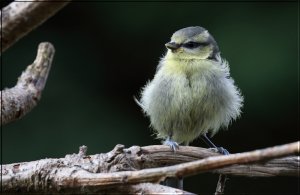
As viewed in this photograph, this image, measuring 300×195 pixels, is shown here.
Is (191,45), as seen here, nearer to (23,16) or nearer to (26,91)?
(26,91)

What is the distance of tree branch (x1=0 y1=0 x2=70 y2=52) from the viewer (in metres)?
1.31

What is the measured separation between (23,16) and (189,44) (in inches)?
67.1

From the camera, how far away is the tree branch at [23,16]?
1310mm

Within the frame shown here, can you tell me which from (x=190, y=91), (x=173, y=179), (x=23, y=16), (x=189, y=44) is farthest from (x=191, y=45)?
(x=23, y=16)

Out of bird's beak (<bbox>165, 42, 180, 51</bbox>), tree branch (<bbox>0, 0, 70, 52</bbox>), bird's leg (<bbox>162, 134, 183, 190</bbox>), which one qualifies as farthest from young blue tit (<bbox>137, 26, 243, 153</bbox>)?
tree branch (<bbox>0, 0, 70, 52</bbox>)

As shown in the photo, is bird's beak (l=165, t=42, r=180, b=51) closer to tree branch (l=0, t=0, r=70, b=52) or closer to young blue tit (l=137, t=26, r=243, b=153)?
young blue tit (l=137, t=26, r=243, b=153)

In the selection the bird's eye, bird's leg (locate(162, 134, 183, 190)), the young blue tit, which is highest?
the bird's eye

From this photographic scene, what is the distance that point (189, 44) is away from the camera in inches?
117

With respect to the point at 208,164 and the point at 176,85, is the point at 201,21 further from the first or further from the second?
the point at 208,164

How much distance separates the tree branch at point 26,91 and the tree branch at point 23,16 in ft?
2.38

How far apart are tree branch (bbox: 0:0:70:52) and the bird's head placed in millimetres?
1622

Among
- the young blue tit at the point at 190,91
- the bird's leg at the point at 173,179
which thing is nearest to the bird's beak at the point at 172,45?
the young blue tit at the point at 190,91

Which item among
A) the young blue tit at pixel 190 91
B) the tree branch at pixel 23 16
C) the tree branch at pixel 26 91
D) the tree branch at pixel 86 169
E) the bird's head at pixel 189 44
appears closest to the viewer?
the tree branch at pixel 23 16

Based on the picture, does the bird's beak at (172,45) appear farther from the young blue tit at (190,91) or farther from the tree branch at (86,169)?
the tree branch at (86,169)
